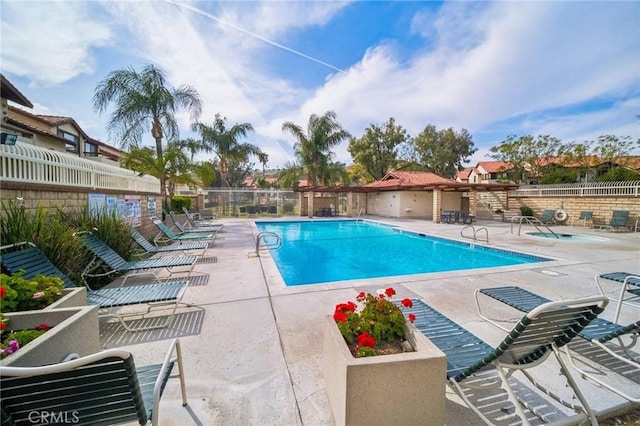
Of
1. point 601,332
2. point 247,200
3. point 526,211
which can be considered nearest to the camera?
point 601,332

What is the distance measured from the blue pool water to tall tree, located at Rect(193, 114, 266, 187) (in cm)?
1204

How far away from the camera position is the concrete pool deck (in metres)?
2.17

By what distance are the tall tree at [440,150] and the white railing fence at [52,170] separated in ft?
96.0

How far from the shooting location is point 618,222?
1340 centimetres

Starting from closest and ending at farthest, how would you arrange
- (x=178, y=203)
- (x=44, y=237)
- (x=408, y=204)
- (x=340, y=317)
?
(x=340, y=317)
(x=44, y=237)
(x=178, y=203)
(x=408, y=204)

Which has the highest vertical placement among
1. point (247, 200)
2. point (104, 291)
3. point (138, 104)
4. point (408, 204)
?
point (138, 104)

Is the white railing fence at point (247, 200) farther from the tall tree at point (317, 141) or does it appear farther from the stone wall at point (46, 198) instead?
the stone wall at point (46, 198)

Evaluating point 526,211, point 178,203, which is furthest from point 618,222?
point 178,203

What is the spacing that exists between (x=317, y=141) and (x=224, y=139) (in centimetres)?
734

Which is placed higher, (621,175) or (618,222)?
(621,175)

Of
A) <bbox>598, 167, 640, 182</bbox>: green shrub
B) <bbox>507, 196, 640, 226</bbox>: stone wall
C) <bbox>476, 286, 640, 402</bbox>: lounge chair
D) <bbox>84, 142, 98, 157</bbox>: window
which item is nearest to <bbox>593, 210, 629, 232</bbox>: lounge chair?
<bbox>507, 196, 640, 226</bbox>: stone wall

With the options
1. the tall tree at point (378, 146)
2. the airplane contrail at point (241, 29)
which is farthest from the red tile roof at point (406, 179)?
the airplane contrail at point (241, 29)

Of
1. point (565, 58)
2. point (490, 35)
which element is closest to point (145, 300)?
point (490, 35)

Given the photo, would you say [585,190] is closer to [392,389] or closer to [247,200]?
[392,389]
